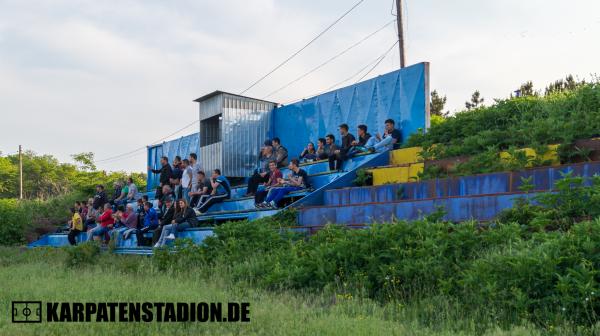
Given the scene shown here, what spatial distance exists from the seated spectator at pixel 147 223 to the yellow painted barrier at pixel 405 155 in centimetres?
644

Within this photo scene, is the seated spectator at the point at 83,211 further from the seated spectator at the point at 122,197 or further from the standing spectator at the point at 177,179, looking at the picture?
the standing spectator at the point at 177,179

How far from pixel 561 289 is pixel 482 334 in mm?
893

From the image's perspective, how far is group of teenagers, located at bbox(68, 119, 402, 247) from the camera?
13.7 metres

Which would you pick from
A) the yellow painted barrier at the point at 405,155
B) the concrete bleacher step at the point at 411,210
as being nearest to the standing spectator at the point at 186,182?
the concrete bleacher step at the point at 411,210

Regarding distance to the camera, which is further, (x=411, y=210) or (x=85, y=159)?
(x=85, y=159)

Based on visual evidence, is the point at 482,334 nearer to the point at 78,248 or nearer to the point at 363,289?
the point at 363,289

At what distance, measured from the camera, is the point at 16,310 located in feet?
22.1

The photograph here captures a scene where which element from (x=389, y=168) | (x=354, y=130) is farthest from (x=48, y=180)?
→ (x=389, y=168)

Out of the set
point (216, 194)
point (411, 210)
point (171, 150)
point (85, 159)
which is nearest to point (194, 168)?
point (216, 194)

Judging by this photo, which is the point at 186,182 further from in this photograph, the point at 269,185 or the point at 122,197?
the point at 122,197

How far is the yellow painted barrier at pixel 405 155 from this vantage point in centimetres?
1250

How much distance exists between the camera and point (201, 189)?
16062 mm

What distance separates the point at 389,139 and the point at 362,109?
2.67 meters

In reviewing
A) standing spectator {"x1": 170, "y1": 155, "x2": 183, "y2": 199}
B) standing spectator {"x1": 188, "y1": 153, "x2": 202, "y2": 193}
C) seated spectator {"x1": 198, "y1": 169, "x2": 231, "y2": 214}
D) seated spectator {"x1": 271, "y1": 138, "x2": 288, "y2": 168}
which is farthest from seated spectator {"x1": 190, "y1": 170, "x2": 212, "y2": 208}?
seated spectator {"x1": 271, "y1": 138, "x2": 288, "y2": 168}
